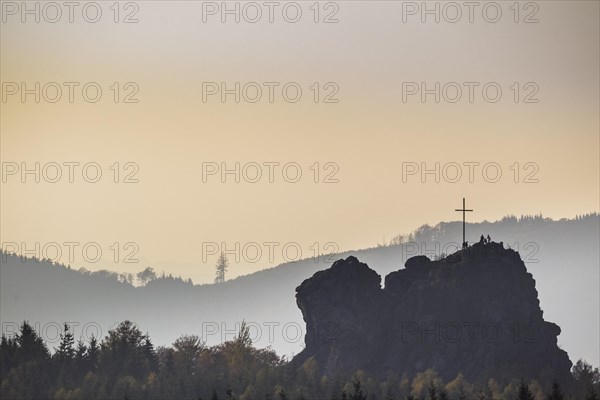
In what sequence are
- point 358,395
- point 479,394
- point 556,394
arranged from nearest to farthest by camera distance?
1. point 556,394
2. point 358,395
3. point 479,394

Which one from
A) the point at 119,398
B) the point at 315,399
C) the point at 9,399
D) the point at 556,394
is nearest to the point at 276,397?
the point at 315,399

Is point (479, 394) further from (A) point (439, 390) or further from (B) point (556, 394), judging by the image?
(B) point (556, 394)

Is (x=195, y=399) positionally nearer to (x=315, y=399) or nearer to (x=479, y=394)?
(x=315, y=399)

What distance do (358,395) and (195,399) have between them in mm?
27812

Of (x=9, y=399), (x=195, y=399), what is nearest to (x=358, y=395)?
(x=195, y=399)

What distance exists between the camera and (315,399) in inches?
7830

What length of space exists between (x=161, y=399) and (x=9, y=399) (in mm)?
17192

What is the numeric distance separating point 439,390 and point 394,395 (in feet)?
26.8

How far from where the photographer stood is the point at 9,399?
7810 inches

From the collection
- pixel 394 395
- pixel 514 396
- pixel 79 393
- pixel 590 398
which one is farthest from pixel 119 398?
pixel 590 398

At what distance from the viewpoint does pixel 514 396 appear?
638ft

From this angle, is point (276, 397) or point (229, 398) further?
point (276, 397)

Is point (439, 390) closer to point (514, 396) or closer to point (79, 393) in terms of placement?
point (514, 396)

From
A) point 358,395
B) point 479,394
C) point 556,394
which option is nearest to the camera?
point 556,394
